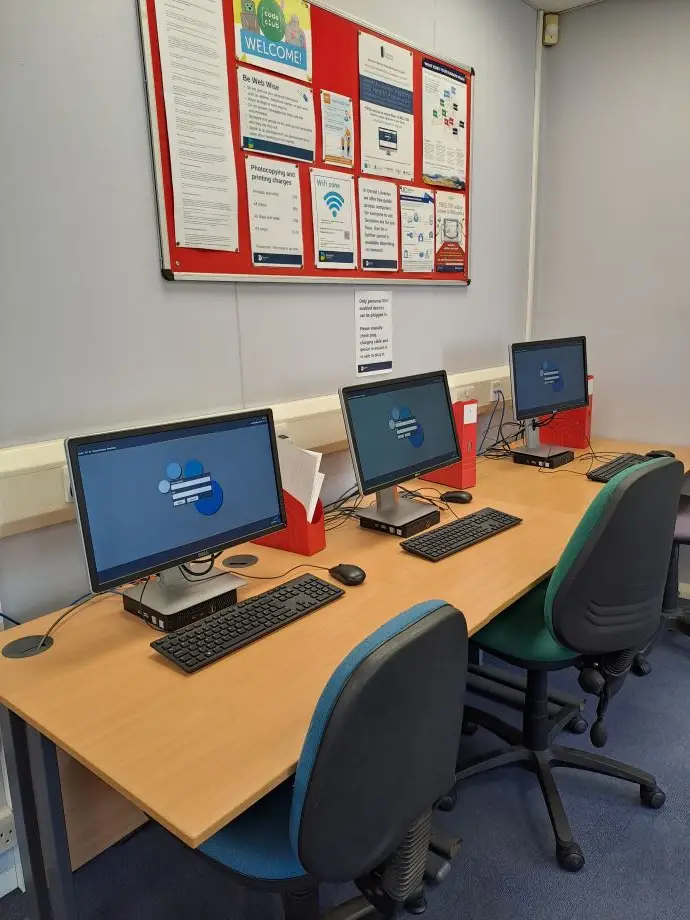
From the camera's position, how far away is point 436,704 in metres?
1.07

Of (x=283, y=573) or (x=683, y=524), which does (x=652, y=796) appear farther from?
(x=283, y=573)

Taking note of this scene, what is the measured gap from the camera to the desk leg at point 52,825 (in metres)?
1.27

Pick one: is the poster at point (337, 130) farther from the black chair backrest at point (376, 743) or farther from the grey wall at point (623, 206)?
the black chair backrest at point (376, 743)

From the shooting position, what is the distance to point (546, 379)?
112 inches

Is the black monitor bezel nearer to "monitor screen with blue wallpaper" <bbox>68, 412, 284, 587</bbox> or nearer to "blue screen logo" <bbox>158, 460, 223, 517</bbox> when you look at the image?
"monitor screen with blue wallpaper" <bbox>68, 412, 284, 587</bbox>

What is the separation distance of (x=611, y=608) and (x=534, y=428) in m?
1.36

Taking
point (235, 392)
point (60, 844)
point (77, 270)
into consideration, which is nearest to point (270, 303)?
point (235, 392)

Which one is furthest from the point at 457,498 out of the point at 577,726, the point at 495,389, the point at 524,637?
the point at 495,389

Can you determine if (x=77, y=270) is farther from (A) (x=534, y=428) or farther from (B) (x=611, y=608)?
(A) (x=534, y=428)

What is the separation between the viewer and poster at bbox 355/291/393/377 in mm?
2453

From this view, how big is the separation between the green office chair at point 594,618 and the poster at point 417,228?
137cm

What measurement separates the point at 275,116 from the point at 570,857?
2.27 meters

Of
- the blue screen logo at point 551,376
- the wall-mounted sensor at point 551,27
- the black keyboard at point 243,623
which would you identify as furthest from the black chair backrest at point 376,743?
the wall-mounted sensor at point 551,27

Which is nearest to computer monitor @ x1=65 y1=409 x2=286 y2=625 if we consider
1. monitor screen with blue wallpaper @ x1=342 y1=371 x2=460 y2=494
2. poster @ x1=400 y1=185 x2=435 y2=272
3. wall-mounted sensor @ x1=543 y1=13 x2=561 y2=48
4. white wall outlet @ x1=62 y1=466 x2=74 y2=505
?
white wall outlet @ x1=62 y1=466 x2=74 y2=505
